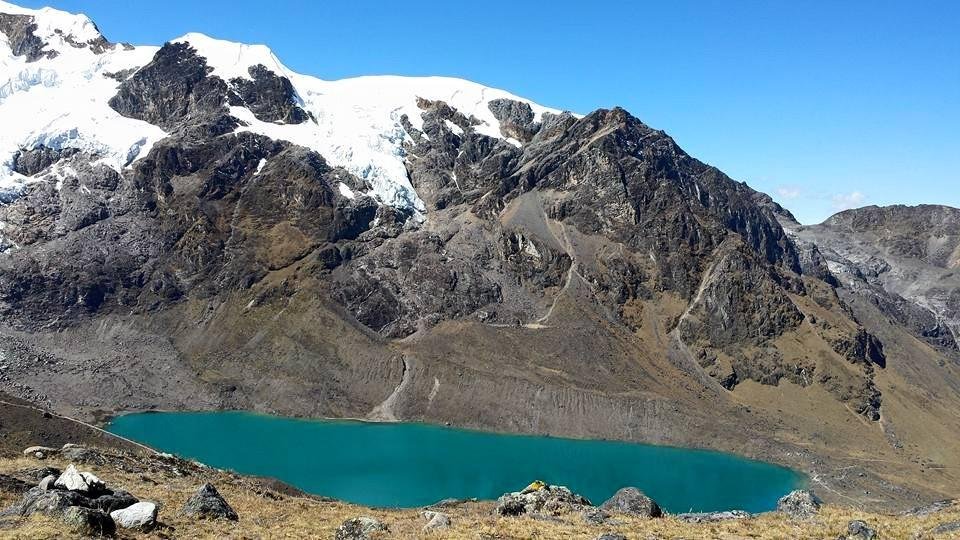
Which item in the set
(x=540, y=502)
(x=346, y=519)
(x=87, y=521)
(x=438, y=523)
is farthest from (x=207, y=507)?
(x=540, y=502)

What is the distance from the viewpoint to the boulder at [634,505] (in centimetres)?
2555

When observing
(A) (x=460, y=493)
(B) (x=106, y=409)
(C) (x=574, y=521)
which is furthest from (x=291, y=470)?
(C) (x=574, y=521)

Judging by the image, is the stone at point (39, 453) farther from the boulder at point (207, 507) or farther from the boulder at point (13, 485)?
the boulder at point (207, 507)

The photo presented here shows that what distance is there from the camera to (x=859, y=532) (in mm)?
18531

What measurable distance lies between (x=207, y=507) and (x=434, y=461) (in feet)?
321

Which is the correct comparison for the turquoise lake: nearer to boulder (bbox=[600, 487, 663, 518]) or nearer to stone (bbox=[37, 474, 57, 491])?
boulder (bbox=[600, 487, 663, 518])

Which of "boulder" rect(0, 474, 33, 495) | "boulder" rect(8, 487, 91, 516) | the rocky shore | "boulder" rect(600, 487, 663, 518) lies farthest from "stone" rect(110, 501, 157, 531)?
"boulder" rect(600, 487, 663, 518)

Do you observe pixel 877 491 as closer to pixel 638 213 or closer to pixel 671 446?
pixel 671 446

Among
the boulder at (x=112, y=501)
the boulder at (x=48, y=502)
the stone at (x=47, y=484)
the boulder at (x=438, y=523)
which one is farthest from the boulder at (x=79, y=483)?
the boulder at (x=438, y=523)

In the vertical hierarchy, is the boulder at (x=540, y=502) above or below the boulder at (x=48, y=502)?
below

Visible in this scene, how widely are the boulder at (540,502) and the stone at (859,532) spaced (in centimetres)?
918

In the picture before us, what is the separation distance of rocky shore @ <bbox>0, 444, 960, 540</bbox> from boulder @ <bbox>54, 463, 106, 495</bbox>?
30 mm

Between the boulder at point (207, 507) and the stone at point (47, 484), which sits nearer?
the stone at point (47, 484)

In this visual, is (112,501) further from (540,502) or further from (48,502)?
(540,502)
